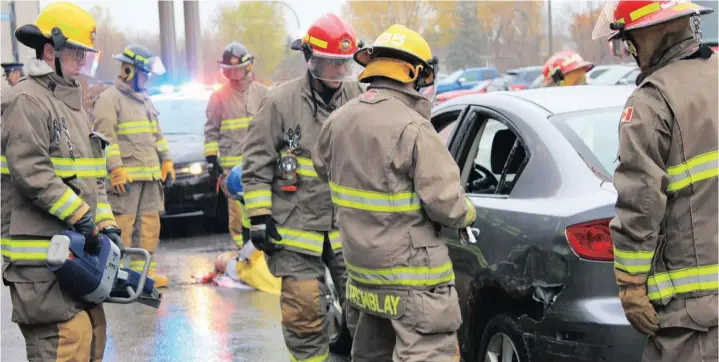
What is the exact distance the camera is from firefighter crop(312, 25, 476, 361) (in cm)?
399

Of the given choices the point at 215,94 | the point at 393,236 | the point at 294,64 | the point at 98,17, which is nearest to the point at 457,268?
the point at 393,236

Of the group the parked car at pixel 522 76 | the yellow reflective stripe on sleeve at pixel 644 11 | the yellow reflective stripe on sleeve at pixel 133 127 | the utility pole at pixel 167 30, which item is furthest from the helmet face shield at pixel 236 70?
the parked car at pixel 522 76

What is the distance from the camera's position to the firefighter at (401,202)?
3988 millimetres

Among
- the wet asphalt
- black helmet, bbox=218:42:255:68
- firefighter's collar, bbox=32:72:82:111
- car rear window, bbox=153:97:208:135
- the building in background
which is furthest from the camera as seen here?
the building in background

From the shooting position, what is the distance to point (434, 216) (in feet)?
13.1

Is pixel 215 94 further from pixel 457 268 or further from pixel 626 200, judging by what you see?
pixel 626 200

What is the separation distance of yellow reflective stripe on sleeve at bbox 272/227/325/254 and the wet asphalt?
1216mm

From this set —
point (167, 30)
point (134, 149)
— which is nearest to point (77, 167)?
point (134, 149)

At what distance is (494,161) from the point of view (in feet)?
17.3

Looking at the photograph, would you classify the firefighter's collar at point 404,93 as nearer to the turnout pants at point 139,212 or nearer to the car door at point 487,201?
the car door at point 487,201

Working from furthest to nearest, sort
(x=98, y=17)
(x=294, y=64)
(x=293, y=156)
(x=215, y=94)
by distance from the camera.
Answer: (x=294, y=64)
(x=98, y=17)
(x=215, y=94)
(x=293, y=156)

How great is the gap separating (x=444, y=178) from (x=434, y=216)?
161mm

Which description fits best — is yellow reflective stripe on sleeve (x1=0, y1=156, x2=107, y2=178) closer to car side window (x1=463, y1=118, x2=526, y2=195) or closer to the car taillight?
car side window (x1=463, y1=118, x2=526, y2=195)

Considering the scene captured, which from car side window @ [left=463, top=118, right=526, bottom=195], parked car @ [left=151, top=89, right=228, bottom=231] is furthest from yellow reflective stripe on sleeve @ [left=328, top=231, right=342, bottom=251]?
parked car @ [left=151, top=89, right=228, bottom=231]
